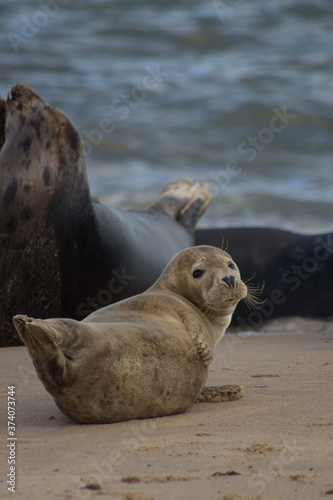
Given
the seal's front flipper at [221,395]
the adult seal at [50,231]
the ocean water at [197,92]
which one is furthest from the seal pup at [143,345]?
the ocean water at [197,92]

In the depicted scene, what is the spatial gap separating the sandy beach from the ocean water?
561cm

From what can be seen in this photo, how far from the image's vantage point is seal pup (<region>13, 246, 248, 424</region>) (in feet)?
7.90

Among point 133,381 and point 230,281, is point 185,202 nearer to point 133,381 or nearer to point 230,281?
point 230,281

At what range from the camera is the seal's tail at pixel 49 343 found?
2.26 metres

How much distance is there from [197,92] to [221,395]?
11344 mm

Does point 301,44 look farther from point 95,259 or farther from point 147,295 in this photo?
point 147,295

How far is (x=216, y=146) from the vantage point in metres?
12.1

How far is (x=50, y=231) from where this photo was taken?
14.5 ft

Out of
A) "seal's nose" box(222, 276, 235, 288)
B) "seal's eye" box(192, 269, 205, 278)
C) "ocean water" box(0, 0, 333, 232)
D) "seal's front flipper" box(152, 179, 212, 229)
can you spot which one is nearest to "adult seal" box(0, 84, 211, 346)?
"seal's front flipper" box(152, 179, 212, 229)

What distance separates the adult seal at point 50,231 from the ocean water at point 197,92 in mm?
4016

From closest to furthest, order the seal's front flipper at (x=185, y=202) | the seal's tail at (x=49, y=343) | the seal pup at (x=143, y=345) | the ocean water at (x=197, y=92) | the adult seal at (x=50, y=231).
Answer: the seal's tail at (x=49, y=343) < the seal pup at (x=143, y=345) < the adult seal at (x=50, y=231) < the seal's front flipper at (x=185, y=202) < the ocean water at (x=197, y=92)

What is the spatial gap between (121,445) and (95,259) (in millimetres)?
2378

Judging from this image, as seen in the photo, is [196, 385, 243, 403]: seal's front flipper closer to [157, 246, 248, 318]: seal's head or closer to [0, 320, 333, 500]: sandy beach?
[0, 320, 333, 500]: sandy beach

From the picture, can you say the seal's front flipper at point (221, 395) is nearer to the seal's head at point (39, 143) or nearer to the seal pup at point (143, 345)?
the seal pup at point (143, 345)
